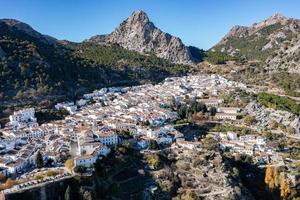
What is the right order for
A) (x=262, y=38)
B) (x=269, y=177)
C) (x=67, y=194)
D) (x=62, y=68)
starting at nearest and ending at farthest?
(x=67, y=194) < (x=269, y=177) < (x=62, y=68) < (x=262, y=38)

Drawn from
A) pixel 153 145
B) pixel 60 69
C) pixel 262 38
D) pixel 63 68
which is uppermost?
pixel 262 38

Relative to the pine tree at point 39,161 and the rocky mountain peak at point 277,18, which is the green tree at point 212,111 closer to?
→ the pine tree at point 39,161

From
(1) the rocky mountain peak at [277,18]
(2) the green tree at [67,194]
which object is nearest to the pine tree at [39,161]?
(2) the green tree at [67,194]

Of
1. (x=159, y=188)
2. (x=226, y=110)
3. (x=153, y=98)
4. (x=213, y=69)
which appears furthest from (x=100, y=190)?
(x=213, y=69)

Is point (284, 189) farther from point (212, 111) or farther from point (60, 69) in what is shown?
point (60, 69)

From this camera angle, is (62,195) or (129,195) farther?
(129,195)

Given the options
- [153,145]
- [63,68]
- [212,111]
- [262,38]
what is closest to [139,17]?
[262,38]

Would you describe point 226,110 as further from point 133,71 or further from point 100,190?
point 133,71
